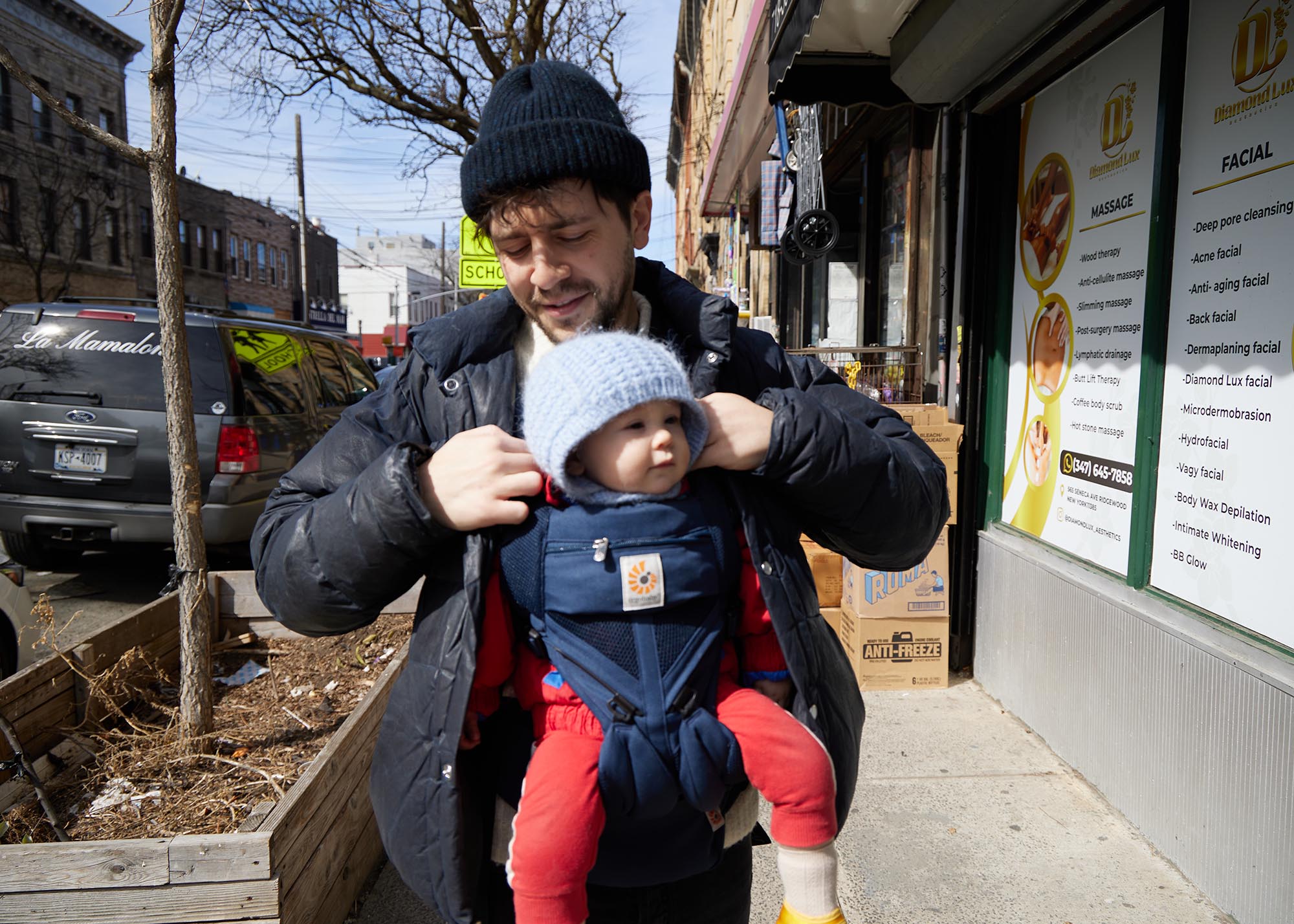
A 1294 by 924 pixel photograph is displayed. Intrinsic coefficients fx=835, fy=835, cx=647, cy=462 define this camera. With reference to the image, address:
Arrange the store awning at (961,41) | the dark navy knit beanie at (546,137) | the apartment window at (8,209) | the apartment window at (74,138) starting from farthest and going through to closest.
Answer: the apartment window at (74,138) → the apartment window at (8,209) → the store awning at (961,41) → the dark navy knit beanie at (546,137)

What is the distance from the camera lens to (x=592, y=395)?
4.20ft

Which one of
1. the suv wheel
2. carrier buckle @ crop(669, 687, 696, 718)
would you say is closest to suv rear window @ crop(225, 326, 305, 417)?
the suv wheel

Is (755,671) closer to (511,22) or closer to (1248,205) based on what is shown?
(1248,205)

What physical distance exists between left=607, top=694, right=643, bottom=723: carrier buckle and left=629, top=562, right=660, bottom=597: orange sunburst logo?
0.17m

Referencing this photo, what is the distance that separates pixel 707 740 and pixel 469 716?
38cm

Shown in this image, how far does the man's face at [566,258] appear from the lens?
142 centimetres

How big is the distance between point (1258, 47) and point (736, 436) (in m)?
2.66

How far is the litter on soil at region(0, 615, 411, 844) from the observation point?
273cm

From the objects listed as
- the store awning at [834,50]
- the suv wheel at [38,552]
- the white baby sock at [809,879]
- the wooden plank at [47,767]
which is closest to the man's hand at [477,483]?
the white baby sock at [809,879]

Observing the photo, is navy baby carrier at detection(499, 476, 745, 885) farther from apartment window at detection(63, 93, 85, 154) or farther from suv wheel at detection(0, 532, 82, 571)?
apartment window at detection(63, 93, 85, 154)

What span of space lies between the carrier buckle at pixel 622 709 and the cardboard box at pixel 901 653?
12.0 ft

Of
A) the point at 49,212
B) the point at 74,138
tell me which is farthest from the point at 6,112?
the point at 49,212

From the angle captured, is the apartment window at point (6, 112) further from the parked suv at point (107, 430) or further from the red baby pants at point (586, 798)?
the red baby pants at point (586, 798)

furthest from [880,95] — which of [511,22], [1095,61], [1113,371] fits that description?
[511,22]
